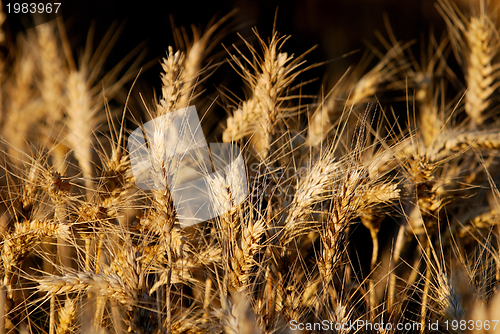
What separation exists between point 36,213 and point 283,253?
537 mm

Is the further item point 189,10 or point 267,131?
point 189,10

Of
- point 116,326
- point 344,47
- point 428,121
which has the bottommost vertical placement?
point 116,326

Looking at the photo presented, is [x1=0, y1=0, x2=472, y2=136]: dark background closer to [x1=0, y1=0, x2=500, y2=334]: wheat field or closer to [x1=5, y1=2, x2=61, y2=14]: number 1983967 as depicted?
[x1=5, y1=2, x2=61, y2=14]: number 1983967

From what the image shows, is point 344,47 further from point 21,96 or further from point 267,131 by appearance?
point 21,96

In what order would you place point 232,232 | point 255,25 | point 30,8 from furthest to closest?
point 255,25 → point 30,8 → point 232,232

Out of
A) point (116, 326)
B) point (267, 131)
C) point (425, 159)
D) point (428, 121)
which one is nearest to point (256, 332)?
point (116, 326)

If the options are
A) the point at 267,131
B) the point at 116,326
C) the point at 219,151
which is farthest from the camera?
the point at 219,151

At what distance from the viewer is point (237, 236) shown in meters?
0.59

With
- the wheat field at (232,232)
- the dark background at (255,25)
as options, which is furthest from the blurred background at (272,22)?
the wheat field at (232,232)

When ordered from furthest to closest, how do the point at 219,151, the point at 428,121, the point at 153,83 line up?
1. the point at 153,83
2. the point at 428,121
3. the point at 219,151

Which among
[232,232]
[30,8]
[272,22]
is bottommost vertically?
[232,232]

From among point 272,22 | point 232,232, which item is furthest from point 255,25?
point 232,232

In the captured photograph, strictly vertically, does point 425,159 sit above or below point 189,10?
below

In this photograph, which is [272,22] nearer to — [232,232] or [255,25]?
[255,25]
